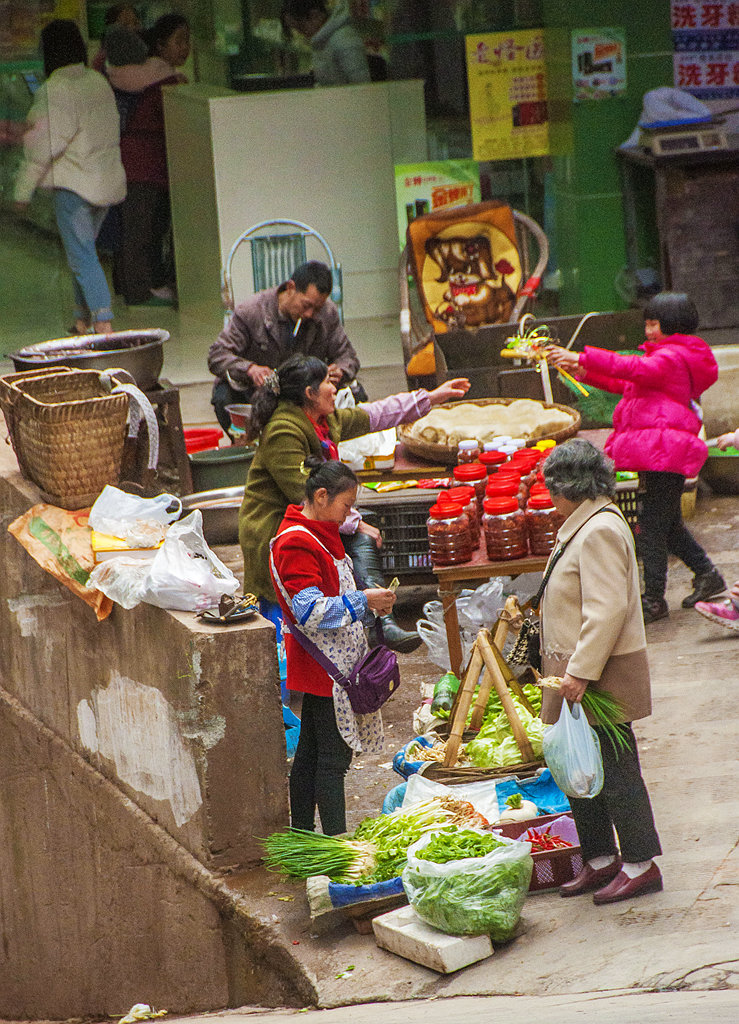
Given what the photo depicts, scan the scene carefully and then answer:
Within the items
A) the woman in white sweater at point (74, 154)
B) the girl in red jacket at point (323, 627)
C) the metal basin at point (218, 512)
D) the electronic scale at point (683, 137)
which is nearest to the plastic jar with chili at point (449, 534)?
the girl in red jacket at point (323, 627)

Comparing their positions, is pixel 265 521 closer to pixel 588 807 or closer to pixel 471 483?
pixel 471 483

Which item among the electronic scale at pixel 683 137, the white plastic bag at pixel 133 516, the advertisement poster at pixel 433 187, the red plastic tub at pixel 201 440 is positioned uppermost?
the electronic scale at pixel 683 137

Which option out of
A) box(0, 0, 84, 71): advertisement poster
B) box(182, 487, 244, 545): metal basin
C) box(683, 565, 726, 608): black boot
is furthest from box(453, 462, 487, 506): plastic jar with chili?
box(0, 0, 84, 71): advertisement poster

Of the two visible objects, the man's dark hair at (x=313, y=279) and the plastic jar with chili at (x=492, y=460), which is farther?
the man's dark hair at (x=313, y=279)

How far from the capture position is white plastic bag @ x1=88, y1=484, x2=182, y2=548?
5566 mm

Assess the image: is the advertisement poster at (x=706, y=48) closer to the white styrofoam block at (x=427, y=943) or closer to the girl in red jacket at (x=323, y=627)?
the girl in red jacket at (x=323, y=627)

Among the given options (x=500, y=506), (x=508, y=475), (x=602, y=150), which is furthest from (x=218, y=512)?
(x=602, y=150)

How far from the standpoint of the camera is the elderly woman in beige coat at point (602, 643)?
4324mm

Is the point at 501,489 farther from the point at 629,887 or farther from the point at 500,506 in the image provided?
the point at 629,887

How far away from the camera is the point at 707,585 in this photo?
7121mm

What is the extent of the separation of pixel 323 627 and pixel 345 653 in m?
0.14

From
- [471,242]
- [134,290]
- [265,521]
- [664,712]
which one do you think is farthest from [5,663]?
[134,290]

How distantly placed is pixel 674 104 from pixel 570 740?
806 centimetres

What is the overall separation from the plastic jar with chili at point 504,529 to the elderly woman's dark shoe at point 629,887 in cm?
188
